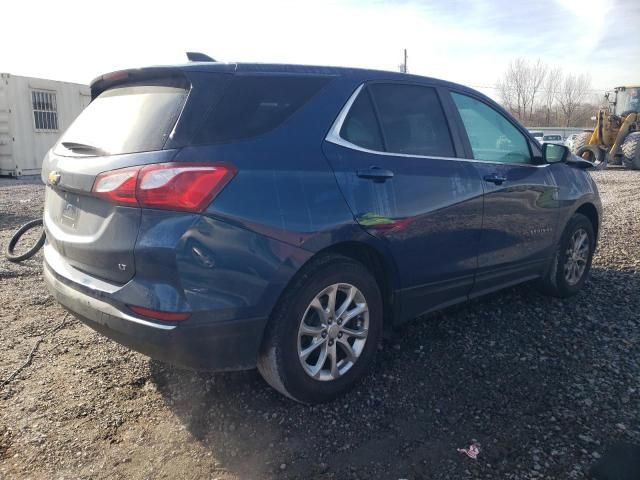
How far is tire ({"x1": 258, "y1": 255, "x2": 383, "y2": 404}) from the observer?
2.80m

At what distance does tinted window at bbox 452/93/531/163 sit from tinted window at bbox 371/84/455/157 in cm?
27

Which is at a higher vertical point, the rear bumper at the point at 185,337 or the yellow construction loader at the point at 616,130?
the yellow construction loader at the point at 616,130

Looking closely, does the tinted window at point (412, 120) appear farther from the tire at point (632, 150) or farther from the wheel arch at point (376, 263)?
the tire at point (632, 150)

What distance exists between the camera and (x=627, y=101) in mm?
20172

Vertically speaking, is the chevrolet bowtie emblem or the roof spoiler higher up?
the roof spoiler

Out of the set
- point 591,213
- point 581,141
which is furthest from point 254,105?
point 581,141

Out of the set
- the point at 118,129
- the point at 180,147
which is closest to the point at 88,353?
the point at 118,129

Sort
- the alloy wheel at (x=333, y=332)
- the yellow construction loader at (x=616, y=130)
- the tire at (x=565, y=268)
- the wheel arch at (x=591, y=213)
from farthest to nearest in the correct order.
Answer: the yellow construction loader at (x=616, y=130), the wheel arch at (x=591, y=213), the tire at (x=565, y=268), the alloy wheel at (x=333, y=332)

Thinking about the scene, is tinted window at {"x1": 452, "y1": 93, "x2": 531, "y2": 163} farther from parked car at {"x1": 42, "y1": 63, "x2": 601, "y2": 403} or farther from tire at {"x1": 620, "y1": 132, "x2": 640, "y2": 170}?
tire at {"x1": 620, "y1": 132, "x2": 640, "y2": 170}

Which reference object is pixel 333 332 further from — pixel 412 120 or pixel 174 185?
pixel 412 120

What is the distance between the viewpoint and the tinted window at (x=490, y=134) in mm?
3971

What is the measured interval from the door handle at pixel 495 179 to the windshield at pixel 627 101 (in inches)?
759

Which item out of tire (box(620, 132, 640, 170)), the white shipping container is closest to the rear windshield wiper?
the white shipping container

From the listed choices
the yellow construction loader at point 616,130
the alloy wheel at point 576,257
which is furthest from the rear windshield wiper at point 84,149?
the yellow construction loader at point 616,130
